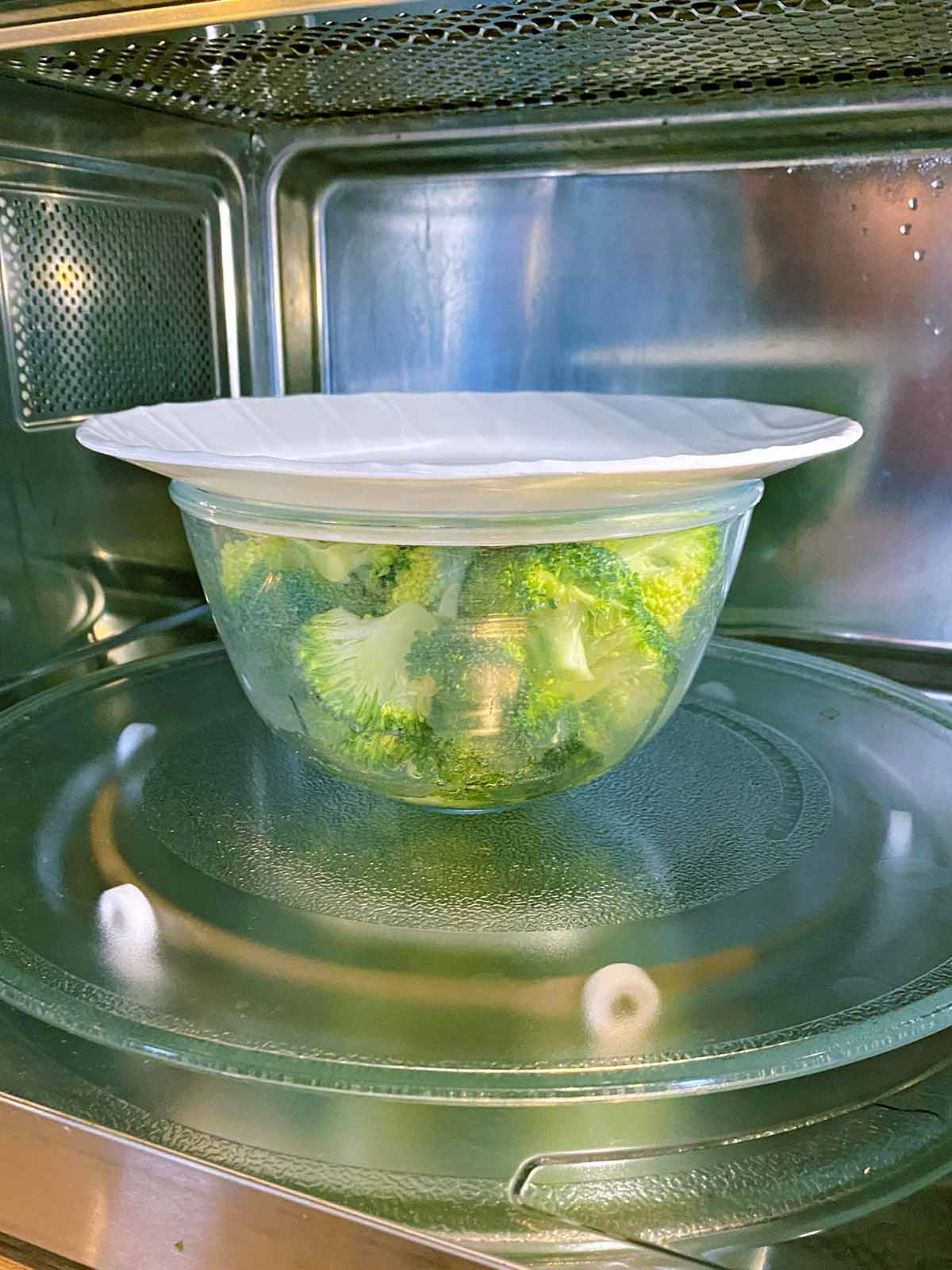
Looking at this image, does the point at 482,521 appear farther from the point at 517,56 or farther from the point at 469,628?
the point at 517,56

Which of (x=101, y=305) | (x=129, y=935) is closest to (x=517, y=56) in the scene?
(x=101, y=305)

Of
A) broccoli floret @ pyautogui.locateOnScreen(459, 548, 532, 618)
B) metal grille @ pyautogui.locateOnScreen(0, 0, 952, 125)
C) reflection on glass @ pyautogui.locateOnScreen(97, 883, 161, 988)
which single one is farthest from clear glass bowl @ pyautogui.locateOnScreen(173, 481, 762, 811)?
metal grille @ pyautogui.locateOnScreen(0, 0, 952, 125)

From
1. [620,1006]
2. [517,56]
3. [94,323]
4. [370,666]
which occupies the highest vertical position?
[517,56]

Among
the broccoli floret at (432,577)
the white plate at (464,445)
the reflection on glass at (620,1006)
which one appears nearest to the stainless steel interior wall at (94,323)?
the white plate at (464,445)

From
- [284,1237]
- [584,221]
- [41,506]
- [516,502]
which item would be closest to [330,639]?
[516,502]

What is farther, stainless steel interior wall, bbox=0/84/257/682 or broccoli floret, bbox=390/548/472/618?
stainless steel interior wall, bbox=0/84/257/682

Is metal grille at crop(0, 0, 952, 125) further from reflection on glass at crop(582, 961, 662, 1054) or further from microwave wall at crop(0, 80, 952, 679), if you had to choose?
reflection on glass at crop(582, 961, 662, 1054)

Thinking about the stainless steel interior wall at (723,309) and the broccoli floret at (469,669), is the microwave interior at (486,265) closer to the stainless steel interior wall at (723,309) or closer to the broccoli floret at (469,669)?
the stainless steel interior wall at (723,309)

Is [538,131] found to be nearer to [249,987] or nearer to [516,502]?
[516,502]
